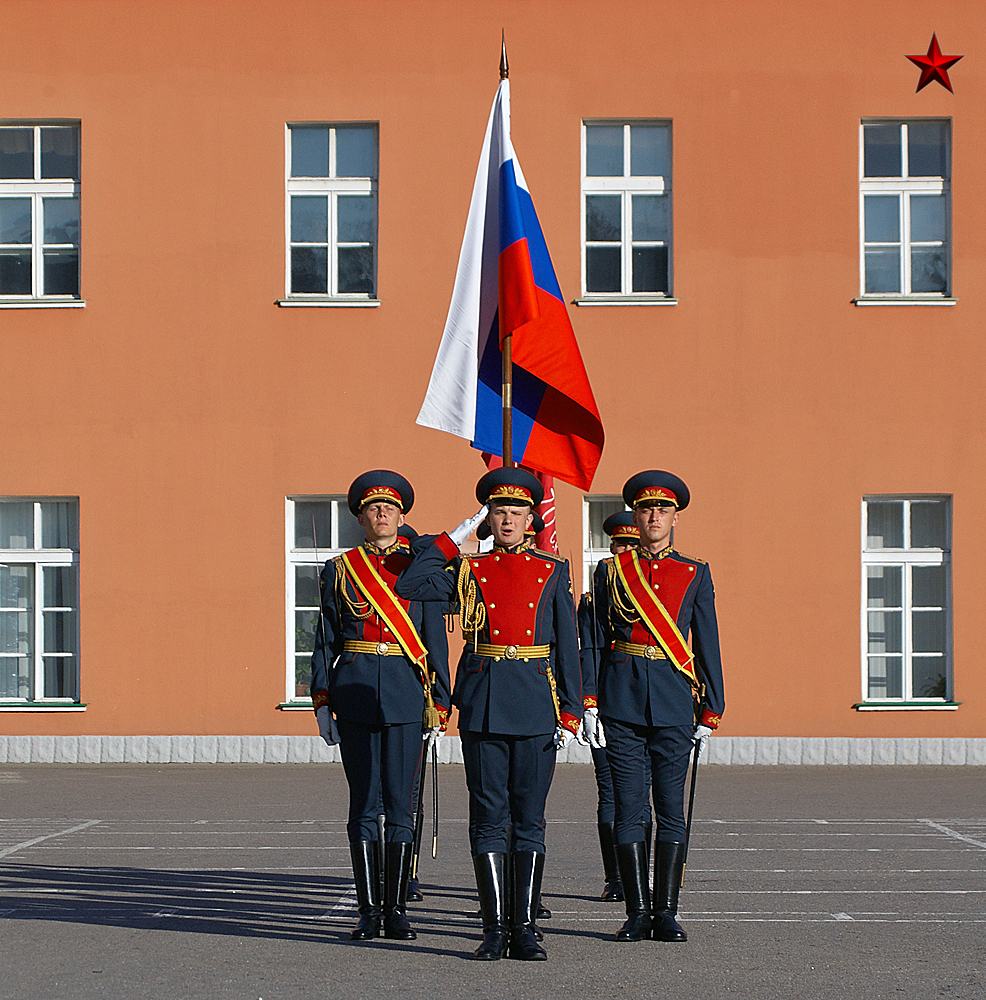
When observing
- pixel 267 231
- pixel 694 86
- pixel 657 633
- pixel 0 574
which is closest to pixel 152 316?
pixel 267 231

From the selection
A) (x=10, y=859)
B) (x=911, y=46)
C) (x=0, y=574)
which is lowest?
(x=10, y=859)

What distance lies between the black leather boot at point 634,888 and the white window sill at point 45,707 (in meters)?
9.66

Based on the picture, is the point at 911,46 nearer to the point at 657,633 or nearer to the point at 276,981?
the point at 657,633

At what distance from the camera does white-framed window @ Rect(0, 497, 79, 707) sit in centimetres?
1531

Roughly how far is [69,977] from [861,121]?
11963 millimetres

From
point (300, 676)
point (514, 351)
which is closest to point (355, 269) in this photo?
point (300, 676)

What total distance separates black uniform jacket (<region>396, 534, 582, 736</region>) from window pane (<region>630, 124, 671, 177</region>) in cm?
978

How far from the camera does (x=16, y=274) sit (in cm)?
1562

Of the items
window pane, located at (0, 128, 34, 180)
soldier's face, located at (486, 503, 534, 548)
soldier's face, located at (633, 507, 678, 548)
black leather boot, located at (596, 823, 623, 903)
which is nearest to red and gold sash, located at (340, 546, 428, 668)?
soldier's face, located at (486, 503, 534, 548)

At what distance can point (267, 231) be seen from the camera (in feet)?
50.1

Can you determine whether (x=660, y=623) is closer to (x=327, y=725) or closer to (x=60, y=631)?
(x=327, y=725)

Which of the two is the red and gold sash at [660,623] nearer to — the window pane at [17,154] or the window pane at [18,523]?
Answer: the window pane at [18,523]

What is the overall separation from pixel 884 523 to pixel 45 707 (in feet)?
26.2

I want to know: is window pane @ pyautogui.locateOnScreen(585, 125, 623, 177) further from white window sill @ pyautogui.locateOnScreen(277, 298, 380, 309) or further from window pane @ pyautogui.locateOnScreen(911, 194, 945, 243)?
window pane @ pyautogui.locateOnScreen(911, 194, 945, 243)
